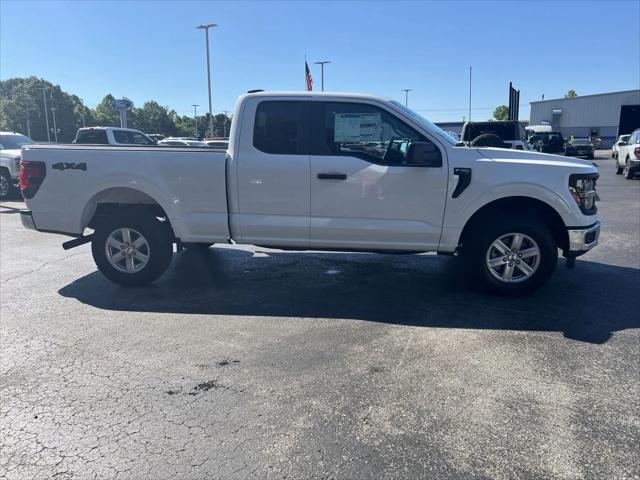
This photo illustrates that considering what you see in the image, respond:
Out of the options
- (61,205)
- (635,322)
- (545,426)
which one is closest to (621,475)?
(545,426)

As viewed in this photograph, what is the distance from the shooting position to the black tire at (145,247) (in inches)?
223

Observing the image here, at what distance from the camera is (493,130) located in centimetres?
1480

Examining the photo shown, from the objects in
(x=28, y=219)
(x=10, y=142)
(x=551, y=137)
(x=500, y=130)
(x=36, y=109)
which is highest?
(x=36, y=109)

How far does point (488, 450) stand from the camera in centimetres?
277

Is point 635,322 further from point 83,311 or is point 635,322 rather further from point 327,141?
point 83,311

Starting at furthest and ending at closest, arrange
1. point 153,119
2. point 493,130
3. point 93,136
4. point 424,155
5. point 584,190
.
Result: 1. point 153,119
2. point 93,136
3. point 493,130
4. point 584,190
5. point 424,155

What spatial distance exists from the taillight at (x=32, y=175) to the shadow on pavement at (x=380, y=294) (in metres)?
1.21

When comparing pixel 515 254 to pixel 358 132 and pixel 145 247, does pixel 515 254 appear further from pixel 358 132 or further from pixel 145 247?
pixel 145 247

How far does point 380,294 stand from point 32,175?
4160mm

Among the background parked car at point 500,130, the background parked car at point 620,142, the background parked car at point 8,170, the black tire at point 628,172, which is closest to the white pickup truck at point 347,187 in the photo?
the background parked car at point 500,130

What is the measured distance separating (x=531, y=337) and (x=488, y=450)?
6.01 feet

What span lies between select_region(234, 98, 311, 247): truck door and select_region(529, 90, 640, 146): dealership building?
191ft

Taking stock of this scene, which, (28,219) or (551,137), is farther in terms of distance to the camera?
(551,137)

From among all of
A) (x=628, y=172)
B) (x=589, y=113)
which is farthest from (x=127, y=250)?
(x=589, y=113)
